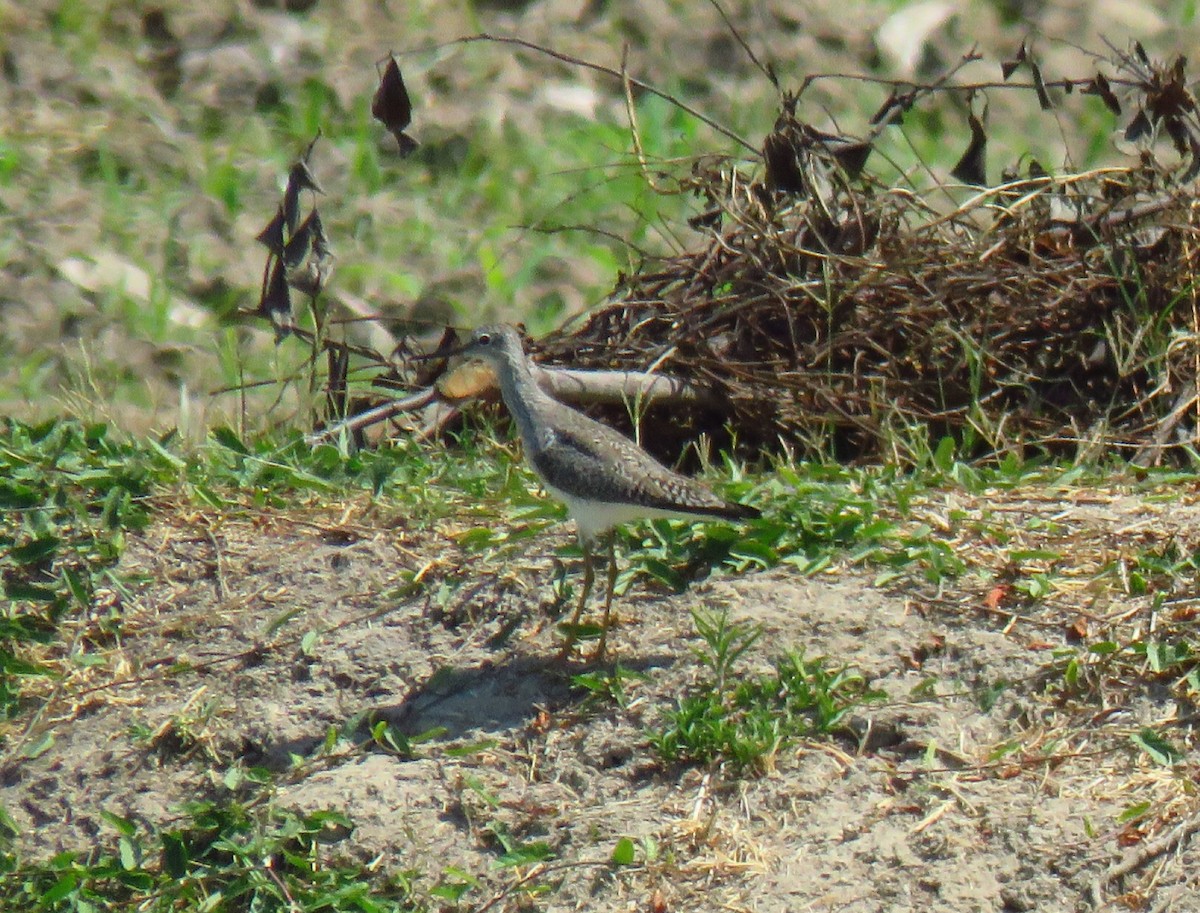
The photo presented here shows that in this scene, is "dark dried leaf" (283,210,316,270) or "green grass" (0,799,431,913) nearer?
"green grass" (0,799,431,913)

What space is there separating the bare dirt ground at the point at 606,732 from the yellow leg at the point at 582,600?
65 mm

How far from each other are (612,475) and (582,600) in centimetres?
37

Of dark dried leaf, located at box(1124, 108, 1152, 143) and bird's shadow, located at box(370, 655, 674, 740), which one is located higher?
dark dried leaf, located at box(1124, 108, 1152, 143)

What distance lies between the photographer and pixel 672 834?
4117mm

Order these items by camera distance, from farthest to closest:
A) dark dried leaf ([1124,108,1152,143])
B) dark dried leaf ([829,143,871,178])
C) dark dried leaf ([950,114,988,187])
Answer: dark dried leaf ([950,114,988,187]) → dark dried leaf ([829,143,871,178]) → dark dried leaf ([1124,108,1152,143])

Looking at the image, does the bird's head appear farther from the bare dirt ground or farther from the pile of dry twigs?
the pile of dry twigs

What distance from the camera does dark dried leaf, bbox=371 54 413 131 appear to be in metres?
6.13

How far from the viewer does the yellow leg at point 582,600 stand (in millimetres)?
4762

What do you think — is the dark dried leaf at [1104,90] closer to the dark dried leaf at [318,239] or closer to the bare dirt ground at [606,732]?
the bare dirt ground at [606,732]

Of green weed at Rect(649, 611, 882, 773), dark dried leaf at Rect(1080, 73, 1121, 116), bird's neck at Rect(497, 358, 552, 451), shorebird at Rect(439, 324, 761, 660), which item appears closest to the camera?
green weed at Rect(649, 611, 882, 773)

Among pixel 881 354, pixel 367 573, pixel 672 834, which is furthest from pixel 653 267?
pixel 672 834

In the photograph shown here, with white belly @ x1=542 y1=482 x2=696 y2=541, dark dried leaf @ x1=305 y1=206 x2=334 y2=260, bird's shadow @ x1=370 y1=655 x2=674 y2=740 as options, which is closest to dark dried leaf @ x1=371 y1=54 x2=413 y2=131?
dark dried leaf @ x1=305 y1=206 x2=334 y2=260

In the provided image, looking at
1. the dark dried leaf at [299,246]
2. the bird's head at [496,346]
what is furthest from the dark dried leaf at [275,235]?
the bird's head at [496,346]

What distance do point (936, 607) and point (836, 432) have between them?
1.87 m
